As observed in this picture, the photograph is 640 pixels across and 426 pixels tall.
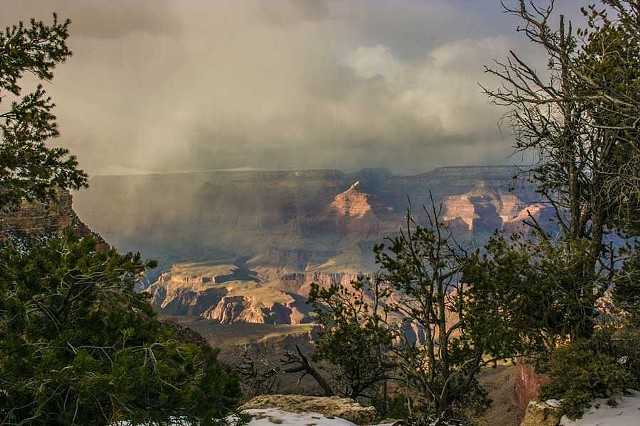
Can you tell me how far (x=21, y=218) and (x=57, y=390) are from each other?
28.3 metres

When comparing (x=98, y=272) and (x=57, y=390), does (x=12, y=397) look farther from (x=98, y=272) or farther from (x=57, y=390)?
(x=98, y=272)

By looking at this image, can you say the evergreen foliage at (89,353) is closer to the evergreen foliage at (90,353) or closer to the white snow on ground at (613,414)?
the evergreen foliage at (90,353)

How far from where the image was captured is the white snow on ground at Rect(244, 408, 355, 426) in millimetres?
8719

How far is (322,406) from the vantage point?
34.0 ft

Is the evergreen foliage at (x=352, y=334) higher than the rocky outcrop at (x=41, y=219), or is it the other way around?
the rocky outcrop at (x=41, y=219)

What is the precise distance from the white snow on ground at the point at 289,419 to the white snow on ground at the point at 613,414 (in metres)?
4.79

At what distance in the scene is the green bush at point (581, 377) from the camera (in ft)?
30.0

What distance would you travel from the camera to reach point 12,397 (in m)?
4.48

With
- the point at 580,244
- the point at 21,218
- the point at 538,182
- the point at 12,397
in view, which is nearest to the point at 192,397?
the point at 12,397

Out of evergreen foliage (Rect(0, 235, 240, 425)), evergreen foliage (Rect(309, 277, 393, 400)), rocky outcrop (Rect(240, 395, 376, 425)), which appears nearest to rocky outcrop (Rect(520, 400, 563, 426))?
rocky outcrop (Rect(240, 395, 376, 425))

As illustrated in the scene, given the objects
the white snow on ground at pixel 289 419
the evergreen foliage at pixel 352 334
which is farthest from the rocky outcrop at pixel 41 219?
the white snow on ground at pixel 289 419

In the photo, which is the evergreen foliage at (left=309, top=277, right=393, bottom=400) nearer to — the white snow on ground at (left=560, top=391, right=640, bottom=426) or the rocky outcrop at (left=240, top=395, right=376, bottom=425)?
the rocky outcrop at (left=240, top=395, right=376, bottom=425)

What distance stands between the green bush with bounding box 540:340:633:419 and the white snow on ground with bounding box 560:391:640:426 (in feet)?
0.50

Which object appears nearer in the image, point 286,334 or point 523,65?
point 523,65
